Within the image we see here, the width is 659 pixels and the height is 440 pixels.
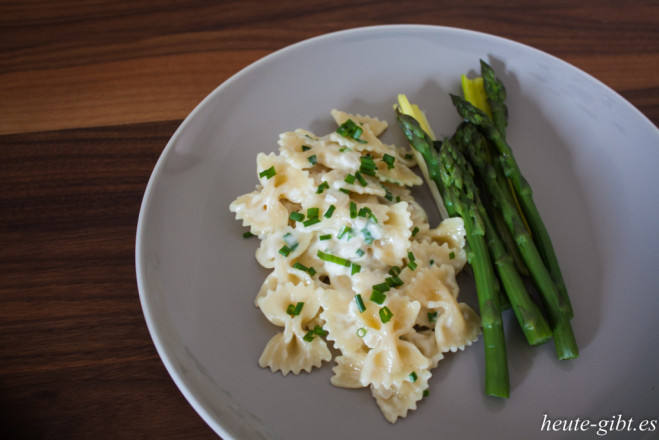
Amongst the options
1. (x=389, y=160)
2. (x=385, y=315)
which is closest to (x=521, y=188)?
(x=389, y=160)

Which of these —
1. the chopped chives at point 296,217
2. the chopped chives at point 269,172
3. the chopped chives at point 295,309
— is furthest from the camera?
the chopped chives at point 269,172

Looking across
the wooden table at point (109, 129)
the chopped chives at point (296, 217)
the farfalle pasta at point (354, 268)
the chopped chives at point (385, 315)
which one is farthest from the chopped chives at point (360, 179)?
the wooden table at point (109, 129)

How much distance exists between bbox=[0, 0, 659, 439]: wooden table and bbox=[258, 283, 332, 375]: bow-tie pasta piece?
0.51 m

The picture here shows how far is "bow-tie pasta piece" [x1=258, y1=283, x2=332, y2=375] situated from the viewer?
8.47 feet

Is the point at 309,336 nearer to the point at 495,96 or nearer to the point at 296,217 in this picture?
the point at 296,217

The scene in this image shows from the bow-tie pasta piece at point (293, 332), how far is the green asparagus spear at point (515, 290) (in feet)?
3.31

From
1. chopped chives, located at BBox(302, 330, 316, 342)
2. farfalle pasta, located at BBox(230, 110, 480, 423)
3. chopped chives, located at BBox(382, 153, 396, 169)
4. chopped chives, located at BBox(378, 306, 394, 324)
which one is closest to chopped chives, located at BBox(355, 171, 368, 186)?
farfalle pasta, located at BBox(230, 110, 480, 423)

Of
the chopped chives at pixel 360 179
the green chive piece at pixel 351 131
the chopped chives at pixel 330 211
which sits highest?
the green chive piece at pixel 351 131

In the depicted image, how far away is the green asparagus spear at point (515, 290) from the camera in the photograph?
265cm

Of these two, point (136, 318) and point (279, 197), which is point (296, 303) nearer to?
point (279, 197)

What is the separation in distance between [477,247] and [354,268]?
0.70 m

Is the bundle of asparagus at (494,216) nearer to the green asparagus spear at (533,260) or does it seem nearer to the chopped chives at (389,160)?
the green asparagus spear at (533,260)

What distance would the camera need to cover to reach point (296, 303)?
276 centimetres

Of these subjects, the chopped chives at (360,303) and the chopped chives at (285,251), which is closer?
the chopped chives at (360,303)
